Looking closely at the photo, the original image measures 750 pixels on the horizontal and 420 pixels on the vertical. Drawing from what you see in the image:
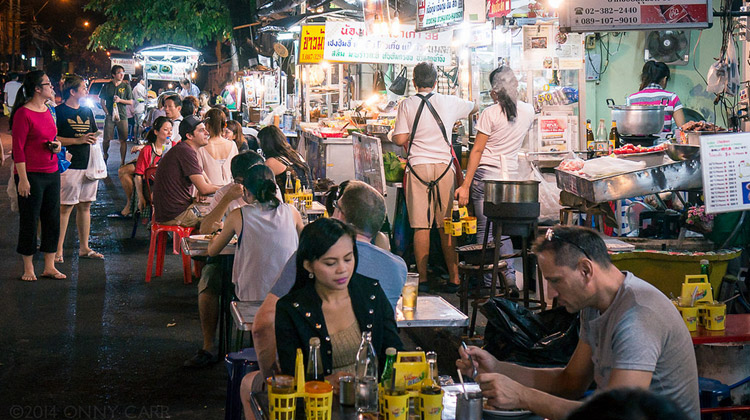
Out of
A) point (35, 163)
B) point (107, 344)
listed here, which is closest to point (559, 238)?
point (107, 344)

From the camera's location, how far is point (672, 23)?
6816mm

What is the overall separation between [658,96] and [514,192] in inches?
182

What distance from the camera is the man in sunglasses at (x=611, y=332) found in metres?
3.48

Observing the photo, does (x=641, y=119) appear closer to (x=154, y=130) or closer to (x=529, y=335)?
(x=529, y=335)

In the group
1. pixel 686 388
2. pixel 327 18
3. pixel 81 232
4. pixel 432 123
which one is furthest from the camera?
pixel 327 18

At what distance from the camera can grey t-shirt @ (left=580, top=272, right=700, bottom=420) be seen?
347 centimetres

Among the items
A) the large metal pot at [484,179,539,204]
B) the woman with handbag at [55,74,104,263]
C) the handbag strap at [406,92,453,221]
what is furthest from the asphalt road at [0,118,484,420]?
the large metal pot at [484,179,539,204]

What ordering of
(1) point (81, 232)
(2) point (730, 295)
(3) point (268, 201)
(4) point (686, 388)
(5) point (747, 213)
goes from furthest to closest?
(1) point (81, 232)
(5) point (747, 213)
(2) point (730, 295)
(3) point (268, 201)
(4) point (686, 388)

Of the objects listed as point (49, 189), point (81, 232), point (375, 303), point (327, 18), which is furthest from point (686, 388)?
point (327, 18)

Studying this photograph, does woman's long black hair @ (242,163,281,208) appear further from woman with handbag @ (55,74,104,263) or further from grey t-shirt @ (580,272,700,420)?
woman with handbag @ (55,74,104,263)

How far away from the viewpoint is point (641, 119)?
10000mm

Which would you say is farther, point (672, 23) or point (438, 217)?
point (438, 217)

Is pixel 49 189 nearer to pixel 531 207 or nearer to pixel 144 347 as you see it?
pixel 144 347

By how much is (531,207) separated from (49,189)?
17.7 ft
